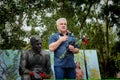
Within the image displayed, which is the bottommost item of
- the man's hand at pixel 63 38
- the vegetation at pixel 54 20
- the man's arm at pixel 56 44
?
the man's arm at pixel 56 44

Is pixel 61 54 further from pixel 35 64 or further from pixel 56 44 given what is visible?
pixel 35 64

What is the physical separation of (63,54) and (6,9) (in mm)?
2763

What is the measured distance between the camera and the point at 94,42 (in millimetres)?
12453

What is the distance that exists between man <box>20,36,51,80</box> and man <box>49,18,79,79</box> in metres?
0.20

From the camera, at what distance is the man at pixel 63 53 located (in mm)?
4320

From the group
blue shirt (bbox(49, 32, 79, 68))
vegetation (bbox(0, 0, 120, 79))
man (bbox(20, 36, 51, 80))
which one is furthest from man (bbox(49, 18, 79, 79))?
vegetation (bbox(0, 0, 120, 79))

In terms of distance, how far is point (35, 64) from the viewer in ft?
14.4

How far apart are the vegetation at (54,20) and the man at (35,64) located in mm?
2076

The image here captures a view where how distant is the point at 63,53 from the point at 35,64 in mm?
439

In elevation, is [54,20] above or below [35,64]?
above

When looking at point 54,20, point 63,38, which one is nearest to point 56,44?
point 63,38

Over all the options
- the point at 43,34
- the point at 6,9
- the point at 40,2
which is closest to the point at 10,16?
the point at 6,9

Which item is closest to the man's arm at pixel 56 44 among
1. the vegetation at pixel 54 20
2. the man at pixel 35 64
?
the man at pixel 35 64

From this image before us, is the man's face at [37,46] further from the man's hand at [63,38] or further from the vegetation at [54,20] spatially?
the vegetation at [54,20]
